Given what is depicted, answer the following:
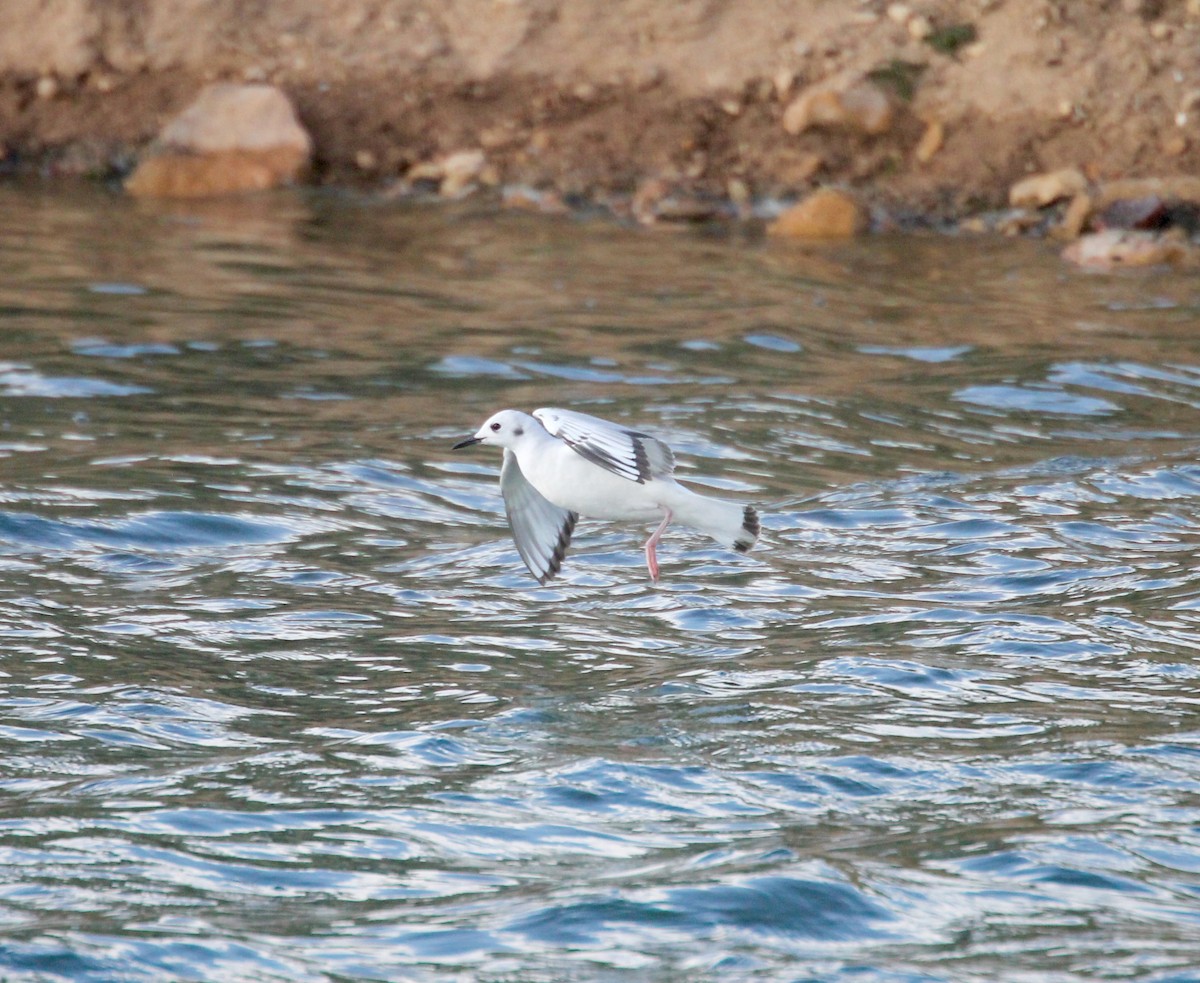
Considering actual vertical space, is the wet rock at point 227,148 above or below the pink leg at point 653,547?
above

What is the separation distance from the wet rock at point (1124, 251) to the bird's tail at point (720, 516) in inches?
308

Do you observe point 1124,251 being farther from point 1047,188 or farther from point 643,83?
point 643,83

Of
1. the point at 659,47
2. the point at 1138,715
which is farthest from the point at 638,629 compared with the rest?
the point at 659,47

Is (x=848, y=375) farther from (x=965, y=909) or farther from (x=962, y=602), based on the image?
(x=965, y=909)

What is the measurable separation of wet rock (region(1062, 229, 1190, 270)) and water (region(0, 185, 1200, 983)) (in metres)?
0.51

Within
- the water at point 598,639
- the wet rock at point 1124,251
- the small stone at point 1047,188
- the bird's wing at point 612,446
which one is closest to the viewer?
the water at point 598,639

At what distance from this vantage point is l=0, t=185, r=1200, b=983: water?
4785 millimetres

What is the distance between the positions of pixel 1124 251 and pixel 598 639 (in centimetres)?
864

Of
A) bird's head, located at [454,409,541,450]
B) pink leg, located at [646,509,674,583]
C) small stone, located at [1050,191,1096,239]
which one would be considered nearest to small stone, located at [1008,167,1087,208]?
small stone, located at [1050,191,1096,239]

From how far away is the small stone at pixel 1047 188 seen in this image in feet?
50.5

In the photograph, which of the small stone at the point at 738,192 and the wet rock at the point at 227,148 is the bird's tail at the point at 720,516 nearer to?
the small stone at the point at 738,192

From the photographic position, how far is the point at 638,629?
24.4 feet

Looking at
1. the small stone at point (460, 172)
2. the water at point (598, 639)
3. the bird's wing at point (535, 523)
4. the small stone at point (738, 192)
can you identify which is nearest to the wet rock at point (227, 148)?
the small stone at point (460, 172)

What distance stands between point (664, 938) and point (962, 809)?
1214 millimetres
